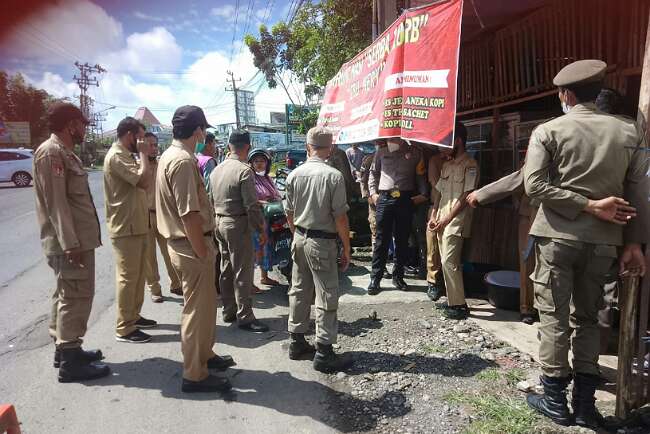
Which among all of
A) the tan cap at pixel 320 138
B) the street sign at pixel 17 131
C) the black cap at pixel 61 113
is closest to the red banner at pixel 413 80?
the tan cap at pixel 320 138

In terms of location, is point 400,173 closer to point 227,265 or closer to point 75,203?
point 227,265

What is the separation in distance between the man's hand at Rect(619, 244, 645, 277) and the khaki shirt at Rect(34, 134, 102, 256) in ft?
12.5

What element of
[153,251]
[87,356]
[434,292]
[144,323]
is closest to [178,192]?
[87,356]

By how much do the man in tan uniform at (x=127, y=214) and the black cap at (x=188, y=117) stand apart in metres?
0.96

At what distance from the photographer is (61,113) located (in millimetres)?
3338

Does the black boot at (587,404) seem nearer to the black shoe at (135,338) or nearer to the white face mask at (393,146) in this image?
the white face mask at (393,146)

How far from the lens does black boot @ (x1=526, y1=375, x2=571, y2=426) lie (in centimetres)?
256

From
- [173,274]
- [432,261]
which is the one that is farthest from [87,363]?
[432,261]

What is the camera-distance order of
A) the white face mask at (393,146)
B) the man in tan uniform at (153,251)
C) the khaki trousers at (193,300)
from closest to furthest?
1. the khaki trousers at (193,300)
2. the man in tan uniform at (153,251)
3. the white face mask at (393,146)

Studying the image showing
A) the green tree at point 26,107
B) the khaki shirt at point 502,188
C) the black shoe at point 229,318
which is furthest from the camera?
the green tree at point 26,107

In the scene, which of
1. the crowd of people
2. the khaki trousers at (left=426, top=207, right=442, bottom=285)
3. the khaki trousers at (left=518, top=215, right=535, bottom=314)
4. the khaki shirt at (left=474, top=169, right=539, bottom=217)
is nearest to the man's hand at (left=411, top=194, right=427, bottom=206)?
the crowd of people

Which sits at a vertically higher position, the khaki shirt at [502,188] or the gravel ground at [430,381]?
the khaki shirt at [502,188]

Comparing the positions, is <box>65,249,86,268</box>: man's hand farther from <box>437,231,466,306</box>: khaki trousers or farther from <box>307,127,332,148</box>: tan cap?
<box>437,231,466,306</box>: khaki trousers

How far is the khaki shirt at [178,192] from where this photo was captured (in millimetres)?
2854
